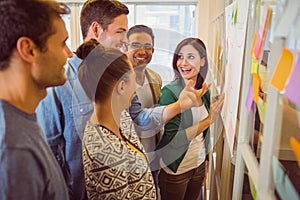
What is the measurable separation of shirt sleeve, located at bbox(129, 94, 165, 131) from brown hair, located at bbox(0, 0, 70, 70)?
1019 mm

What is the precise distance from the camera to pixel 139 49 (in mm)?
1824

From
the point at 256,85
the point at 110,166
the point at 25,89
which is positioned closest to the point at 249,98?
the point at 256,85

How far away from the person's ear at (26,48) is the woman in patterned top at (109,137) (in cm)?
40

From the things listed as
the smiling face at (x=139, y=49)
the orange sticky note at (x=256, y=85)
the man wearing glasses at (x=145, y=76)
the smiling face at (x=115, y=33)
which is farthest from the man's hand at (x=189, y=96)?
the orange sticky note at (x=256, y=85)

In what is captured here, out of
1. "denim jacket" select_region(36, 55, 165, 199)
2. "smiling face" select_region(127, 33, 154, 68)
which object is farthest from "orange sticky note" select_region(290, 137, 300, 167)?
"smiling face" select_region(127, 33, 154, 68)

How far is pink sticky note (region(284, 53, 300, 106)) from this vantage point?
52cm

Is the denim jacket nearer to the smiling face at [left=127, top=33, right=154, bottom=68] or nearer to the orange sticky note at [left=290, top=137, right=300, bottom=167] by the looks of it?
the smiling face at [left=127, top=33, right=154, bottom=68]

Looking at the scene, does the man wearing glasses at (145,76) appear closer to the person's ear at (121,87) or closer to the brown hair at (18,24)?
the person's ear at (121,87)

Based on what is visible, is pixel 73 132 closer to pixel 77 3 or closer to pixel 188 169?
Answer: pixel 188 169

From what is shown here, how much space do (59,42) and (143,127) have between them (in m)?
1.07

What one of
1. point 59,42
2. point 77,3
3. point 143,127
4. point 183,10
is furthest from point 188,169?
point 77,3

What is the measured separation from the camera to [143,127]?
1.75 meters

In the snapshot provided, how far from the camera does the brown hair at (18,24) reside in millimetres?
649

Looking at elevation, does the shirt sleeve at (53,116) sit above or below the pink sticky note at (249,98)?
below
